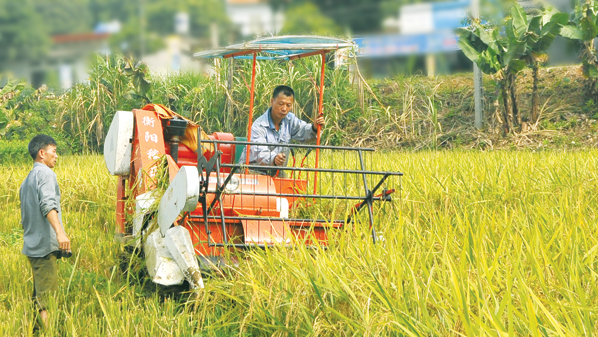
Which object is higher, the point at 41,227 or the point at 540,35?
the point at 540,35

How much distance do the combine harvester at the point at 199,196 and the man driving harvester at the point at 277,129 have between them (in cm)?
19

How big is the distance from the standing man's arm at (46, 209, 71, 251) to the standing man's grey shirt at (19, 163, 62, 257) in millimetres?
44

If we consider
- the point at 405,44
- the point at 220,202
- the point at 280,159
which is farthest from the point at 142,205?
the point at 405,44

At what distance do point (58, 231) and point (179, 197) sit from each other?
75 cm

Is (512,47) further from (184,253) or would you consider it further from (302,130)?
(184,253)

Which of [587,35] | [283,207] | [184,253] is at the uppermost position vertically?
[587,35]

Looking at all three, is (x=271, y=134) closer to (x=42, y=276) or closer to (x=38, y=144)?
(x=38, y=144)

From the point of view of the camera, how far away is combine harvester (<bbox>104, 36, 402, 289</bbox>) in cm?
415

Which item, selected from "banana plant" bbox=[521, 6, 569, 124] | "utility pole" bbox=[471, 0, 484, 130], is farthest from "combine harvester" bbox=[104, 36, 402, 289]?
"utility pole" bbox=[471, 0, 484, 130]

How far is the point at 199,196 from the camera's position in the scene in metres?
4.20

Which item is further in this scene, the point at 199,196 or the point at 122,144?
the point at 122,144

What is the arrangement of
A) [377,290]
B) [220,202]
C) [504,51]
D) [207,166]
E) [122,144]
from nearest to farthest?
[377,290]
[207,166]
[220,202]
[122,144]
[504,51]

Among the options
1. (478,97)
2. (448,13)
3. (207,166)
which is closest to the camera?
(207,166)

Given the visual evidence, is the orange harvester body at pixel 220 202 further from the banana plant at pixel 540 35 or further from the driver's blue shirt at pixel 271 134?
the banana plant at pixel 540 35
